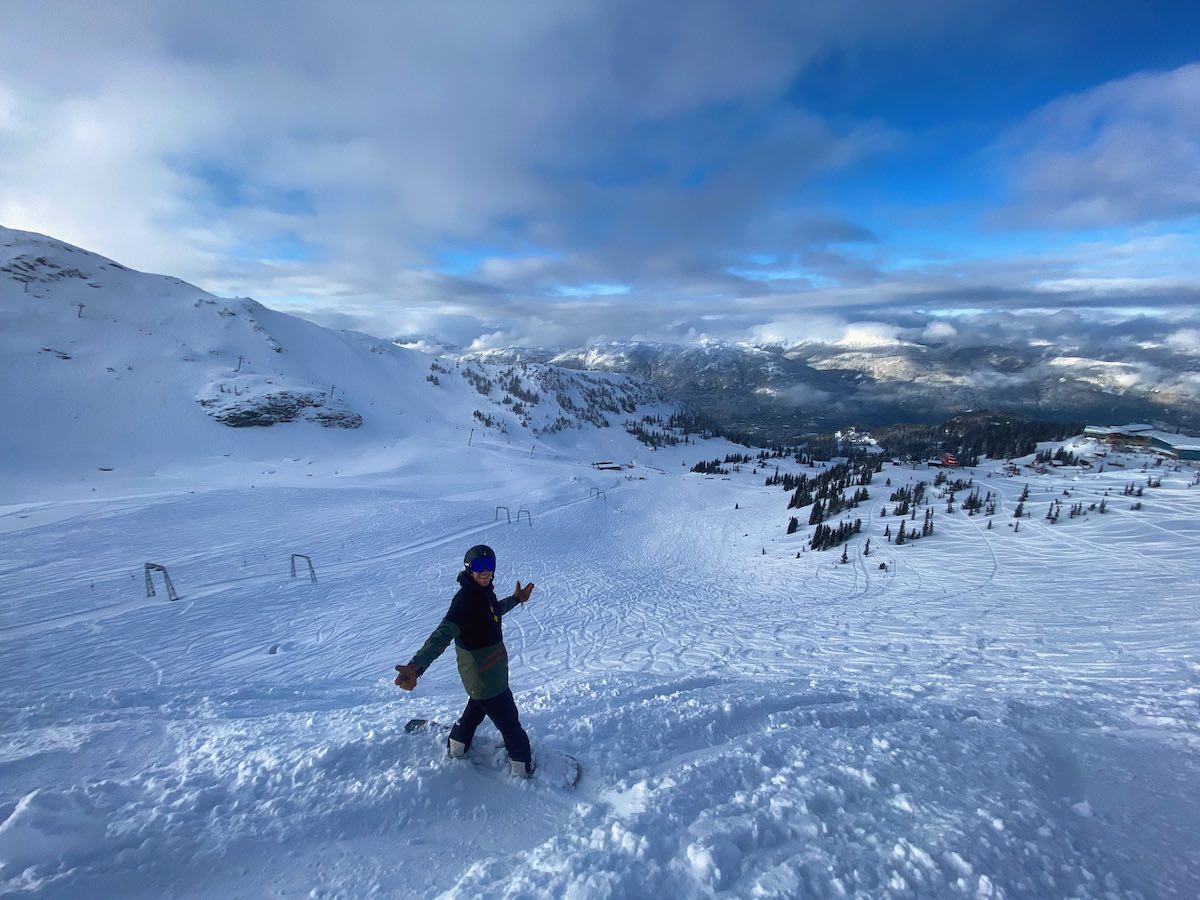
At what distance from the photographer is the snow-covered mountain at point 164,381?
42.5 metres

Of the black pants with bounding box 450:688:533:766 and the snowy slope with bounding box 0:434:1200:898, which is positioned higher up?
→ the black pants with bounding box 450:688:533:766

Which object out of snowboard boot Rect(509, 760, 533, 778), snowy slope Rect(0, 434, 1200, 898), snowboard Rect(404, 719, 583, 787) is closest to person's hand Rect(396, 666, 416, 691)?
snowy slope Rect(0, 434, 1200, 898)

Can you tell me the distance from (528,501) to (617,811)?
27.6 meters

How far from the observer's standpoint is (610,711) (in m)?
5.96

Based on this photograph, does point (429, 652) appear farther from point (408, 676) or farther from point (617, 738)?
point (617, 738)

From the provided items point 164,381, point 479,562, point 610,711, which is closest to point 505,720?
point 479,562

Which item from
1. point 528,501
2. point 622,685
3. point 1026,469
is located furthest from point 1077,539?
point 1026,469

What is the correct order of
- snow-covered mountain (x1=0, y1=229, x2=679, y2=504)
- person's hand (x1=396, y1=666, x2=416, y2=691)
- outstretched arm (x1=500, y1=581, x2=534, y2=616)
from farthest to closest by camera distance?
snow-covered mountain (x1=0, y1=229, x2=679, y2=504) → outstretched arm (x1=500, y1=581, x2=534, y2=616) → person's hand (x1=396, y1=666, x2=416, y2=691)

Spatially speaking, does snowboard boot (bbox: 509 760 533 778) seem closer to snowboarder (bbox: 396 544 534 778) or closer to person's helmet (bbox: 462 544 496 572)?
snowboarder (bbox: 396 544 534 778)

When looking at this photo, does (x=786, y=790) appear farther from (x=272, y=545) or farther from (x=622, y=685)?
(x=272, y=545)

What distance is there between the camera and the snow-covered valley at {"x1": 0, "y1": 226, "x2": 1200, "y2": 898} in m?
3.59

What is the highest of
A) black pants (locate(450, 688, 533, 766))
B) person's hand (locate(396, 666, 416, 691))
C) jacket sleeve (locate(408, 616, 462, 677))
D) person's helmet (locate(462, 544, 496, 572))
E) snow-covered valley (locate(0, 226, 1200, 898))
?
person's helmet (locate(462, 544, 496, 572))

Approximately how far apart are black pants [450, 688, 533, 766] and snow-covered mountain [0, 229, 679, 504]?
131ft

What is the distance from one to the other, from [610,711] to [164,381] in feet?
233
